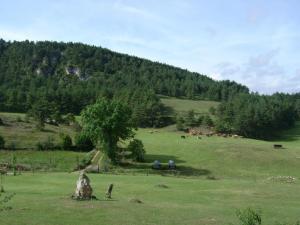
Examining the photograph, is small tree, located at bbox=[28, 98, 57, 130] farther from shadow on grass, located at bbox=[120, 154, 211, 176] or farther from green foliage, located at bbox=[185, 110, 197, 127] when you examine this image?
green foliage, located at bbox=[185, 110, 197, 127]

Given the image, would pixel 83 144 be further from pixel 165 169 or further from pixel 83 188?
pixel 83 188

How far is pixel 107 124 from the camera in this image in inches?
3174

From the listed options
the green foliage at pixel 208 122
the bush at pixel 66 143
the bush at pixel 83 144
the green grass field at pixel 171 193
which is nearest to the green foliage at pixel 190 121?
the green foliage at pixel 208 122

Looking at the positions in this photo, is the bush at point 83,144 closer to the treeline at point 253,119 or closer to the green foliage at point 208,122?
the treeline at point 253,119

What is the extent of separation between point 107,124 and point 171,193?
37486 millimetres

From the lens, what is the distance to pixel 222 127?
151125 millimetres

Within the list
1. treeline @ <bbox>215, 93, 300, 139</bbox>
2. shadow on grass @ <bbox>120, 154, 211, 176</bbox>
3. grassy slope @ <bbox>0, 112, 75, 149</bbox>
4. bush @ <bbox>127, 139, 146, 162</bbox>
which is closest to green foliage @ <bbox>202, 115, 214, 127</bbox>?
treeline @ <bbox>215, 93, 300, 139</bbox>

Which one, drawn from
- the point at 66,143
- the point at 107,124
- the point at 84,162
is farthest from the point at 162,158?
the point at 66,143

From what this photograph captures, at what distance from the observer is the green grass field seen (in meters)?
29.2

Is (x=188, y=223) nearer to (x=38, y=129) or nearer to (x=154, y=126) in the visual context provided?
(x=38, y=129)

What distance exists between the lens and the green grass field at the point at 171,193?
2916 cm

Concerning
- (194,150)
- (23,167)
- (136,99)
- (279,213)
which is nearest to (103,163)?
(23,167)

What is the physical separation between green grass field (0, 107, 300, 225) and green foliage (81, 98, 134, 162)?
4.79m

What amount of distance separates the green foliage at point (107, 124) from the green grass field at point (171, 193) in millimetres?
4787
